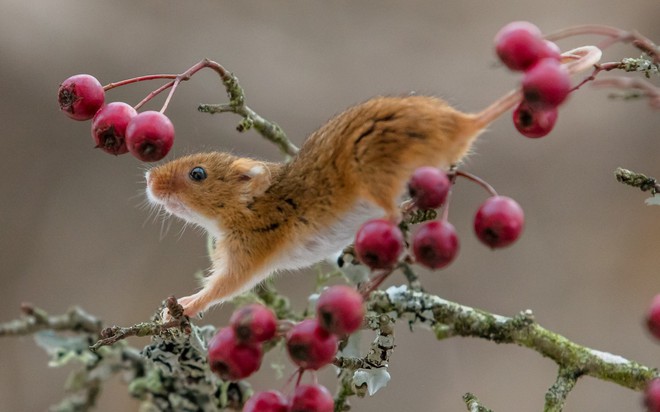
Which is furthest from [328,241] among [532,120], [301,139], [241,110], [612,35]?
[301,139]

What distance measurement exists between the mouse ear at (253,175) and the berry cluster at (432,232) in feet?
1.57

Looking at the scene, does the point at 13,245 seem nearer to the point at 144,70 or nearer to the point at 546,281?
the point at 144,70

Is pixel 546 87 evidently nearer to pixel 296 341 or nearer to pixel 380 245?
pixel 380 245

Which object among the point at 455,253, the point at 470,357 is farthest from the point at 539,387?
the point at 455,253

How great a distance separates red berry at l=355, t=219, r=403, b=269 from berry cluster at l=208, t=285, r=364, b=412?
31mm

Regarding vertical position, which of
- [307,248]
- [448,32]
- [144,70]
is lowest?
[307,248]

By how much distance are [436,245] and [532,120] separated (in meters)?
0.18

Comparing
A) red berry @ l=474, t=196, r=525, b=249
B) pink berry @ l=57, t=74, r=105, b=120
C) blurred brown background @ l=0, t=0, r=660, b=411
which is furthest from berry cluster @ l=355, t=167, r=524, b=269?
blurred brown background @ l=0, t=0, r=660, b=411

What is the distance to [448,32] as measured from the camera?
12.1ft

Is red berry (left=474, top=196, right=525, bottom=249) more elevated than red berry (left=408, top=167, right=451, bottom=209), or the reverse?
red berry (left=408, top=167, right=451, bottom=209)

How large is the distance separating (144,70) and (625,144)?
1.98 metres

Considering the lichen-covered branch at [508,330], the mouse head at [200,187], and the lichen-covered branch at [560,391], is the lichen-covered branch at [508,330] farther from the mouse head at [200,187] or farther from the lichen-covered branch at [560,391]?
the mouse head at [200,187]

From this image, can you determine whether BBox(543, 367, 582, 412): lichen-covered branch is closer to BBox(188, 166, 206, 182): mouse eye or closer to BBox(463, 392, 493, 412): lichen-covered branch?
BBox(463, 392, 493, 412): lichen-covered branch

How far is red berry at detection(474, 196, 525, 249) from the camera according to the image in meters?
0.69
